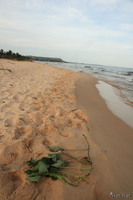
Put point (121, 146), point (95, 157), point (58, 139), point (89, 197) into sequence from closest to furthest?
point (89, 197) → point (95, 157) → point (58, 139) → point (121, 146)

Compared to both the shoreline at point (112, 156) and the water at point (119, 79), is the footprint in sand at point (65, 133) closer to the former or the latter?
the shoreline at point (112, 156)

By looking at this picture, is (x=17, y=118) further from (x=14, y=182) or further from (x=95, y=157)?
(x=95, y=157)

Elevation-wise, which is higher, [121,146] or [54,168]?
[54,168]

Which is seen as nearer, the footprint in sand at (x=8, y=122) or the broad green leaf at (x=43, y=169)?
the broad green leaf at (x=43, y=169)

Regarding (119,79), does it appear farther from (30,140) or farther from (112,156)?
(30,140)

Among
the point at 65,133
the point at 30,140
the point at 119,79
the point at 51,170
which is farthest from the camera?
the point at 119,79

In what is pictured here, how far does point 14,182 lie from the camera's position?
1.05 metres

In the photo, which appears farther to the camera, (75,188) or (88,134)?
(88,134)

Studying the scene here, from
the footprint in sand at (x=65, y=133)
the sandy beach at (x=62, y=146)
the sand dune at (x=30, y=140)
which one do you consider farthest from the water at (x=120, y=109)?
the footprint in sand at (x=65, y=133)

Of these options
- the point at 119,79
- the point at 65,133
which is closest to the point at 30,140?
the point at 65,133

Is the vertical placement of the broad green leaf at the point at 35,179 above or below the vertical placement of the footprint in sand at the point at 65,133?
above

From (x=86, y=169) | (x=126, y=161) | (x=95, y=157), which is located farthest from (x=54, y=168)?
A: (x=126, y=161)

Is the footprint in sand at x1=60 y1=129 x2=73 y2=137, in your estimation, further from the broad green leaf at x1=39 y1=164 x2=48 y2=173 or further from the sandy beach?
the broad green leaf at x1=39 y1=164 x2=48 y2=173

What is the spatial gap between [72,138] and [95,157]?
1.41 feet
